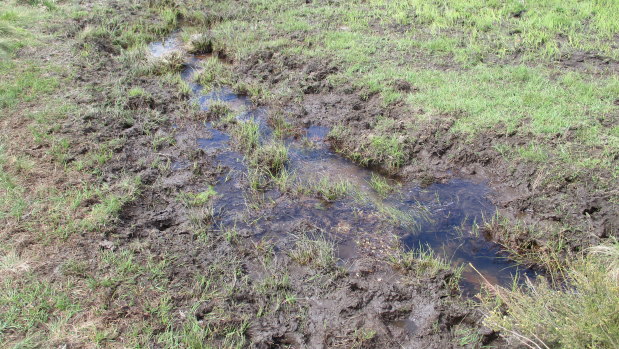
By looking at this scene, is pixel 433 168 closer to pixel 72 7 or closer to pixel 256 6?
pixel 256 6

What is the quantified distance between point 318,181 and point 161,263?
213 cm

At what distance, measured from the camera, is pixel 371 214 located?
4.79 m

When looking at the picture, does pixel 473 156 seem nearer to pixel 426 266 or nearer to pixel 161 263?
pixel 426 266

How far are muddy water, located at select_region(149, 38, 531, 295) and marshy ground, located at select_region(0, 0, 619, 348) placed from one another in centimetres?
2

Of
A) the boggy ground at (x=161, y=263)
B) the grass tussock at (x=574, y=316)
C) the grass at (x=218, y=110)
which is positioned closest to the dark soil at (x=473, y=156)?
the grass at (x=218, y=110)

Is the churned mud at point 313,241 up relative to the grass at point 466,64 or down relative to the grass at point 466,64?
down

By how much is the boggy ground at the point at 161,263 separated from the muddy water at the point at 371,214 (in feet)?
0.21

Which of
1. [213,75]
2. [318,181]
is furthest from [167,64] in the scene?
[318,181]

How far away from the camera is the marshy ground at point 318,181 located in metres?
3.45

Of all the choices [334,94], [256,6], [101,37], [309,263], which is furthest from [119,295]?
[256,6]

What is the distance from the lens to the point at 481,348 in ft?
10.9

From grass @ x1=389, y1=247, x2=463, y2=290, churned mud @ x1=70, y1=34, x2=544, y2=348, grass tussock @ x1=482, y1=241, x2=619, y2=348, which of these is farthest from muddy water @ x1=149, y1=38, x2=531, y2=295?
grass tussock @ x1=482, y1=241, x2=619, y2=348

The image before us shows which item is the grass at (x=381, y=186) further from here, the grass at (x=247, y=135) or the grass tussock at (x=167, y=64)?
the grass tussock at (x=167, y=64)

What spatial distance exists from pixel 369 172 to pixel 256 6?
616cm
